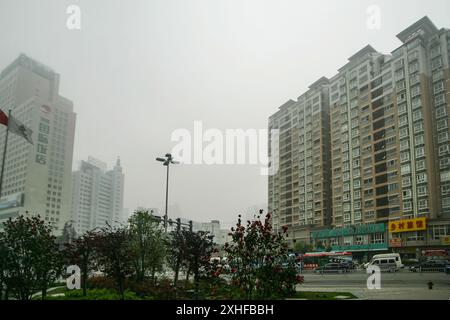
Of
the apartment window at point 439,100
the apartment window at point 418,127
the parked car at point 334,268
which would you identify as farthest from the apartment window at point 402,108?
the parked car at point 334,268

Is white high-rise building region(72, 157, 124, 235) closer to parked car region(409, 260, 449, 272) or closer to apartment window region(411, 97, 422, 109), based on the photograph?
parked car region(409, 260, 449, 272)

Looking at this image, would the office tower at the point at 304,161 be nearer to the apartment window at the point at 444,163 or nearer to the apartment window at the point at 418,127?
the apartment window at the point at 418,127

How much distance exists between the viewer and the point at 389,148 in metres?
46.8

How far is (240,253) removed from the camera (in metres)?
7.80

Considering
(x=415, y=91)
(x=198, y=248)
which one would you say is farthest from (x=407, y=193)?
(x=198, y=248)

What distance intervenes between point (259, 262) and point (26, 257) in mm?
6357

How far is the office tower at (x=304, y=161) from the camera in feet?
190

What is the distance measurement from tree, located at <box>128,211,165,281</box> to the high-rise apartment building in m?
32.2

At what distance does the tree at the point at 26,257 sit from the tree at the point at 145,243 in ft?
18.8

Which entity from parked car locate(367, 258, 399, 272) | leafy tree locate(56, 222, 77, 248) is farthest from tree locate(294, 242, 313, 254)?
leafy tree locate(56, 222, 77, 248)

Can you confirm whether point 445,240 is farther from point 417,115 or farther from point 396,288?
point 396,288
